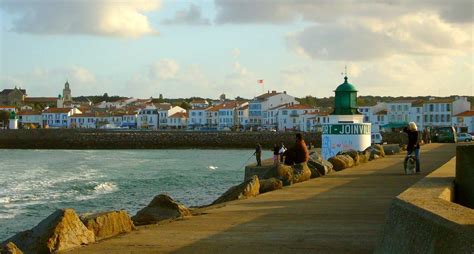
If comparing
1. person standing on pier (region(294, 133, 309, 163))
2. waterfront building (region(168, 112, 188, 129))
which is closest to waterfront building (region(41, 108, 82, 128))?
waterfront building (region(168, 112, 188, 129))

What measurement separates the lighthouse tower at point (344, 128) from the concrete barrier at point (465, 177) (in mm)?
21121

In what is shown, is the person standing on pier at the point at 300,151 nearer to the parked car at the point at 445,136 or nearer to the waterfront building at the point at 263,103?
the parked car at the point at 445,136

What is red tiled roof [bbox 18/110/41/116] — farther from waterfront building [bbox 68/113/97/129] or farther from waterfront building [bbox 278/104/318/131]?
waterfront building [bbox 278/104/318/131]

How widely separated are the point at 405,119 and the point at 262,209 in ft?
341

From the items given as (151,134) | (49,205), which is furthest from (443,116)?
(49,205)

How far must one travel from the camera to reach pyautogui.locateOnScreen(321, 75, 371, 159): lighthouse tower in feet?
104

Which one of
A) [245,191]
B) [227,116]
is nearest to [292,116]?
[227,116]

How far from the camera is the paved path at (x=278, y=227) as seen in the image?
8.55 metres

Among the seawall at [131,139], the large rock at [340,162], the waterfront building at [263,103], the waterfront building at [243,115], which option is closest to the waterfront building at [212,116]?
the waterfront building at [243,115]

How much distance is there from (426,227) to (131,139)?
10067 cm

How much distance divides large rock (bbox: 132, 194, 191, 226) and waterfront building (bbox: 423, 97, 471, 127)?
97476 mm

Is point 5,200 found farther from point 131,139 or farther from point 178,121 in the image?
point 178,121

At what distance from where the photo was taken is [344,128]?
3195cm

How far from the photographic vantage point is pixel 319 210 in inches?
472
